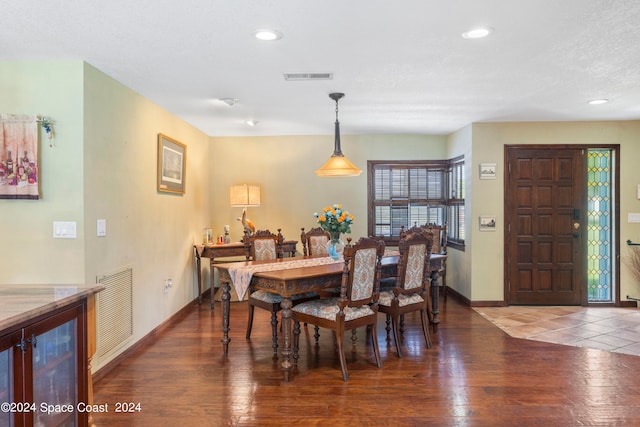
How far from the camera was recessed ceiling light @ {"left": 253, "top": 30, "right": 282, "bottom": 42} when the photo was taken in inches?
106

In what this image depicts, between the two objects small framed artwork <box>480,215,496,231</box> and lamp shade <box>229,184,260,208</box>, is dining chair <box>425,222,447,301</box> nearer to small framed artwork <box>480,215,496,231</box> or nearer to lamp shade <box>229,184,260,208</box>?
small framed artwork <box>480,215,496,231</box>

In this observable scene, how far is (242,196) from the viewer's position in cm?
613

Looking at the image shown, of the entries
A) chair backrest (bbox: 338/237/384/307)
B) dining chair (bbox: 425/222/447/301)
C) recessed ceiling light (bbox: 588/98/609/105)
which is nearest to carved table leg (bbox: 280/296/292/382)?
chair backrest (bbox: 338/237/384/307)

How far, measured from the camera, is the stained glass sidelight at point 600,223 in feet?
18.5

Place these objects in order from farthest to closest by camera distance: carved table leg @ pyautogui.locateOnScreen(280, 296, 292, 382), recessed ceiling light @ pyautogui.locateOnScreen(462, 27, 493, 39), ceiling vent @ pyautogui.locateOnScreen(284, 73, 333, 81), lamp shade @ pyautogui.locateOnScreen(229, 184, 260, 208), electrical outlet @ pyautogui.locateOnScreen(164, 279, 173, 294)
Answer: lamp shade @ pyautogui.locateOnScreen(229, 184, 260, 208)
electrical outlet @ pyautogui.locateOnScreen(164, 279, 173, 294)
ceiling vent @ pyautogui.locateOnScreen(284, 73, 333, 81)
carved table leg @ pyautogui.locateOnScreen(280, 296, 292, 382)
recessed ceiling light @ pyautogui.locateOnScreen(462, 27, 493, 39)

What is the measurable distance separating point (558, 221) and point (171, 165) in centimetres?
474

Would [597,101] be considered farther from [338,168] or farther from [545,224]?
[338,168]

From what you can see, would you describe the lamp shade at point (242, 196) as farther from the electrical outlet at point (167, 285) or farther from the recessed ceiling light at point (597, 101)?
the recessed ceiling light at point (597, 101)

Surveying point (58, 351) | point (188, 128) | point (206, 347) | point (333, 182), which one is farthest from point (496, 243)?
point (58, 351)

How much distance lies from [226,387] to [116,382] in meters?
0.85

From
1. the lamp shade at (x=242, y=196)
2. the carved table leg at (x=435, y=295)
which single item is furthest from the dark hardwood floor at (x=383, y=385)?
the lamp shade at (x=242, y=196)

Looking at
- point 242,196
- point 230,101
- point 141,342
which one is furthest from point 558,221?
point 141,342

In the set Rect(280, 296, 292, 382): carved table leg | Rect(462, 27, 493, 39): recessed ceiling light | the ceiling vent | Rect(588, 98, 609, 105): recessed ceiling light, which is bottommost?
Rect(280, 296, 292, 382): carved table leg

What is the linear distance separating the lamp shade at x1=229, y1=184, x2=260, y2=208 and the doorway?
11.0ft
